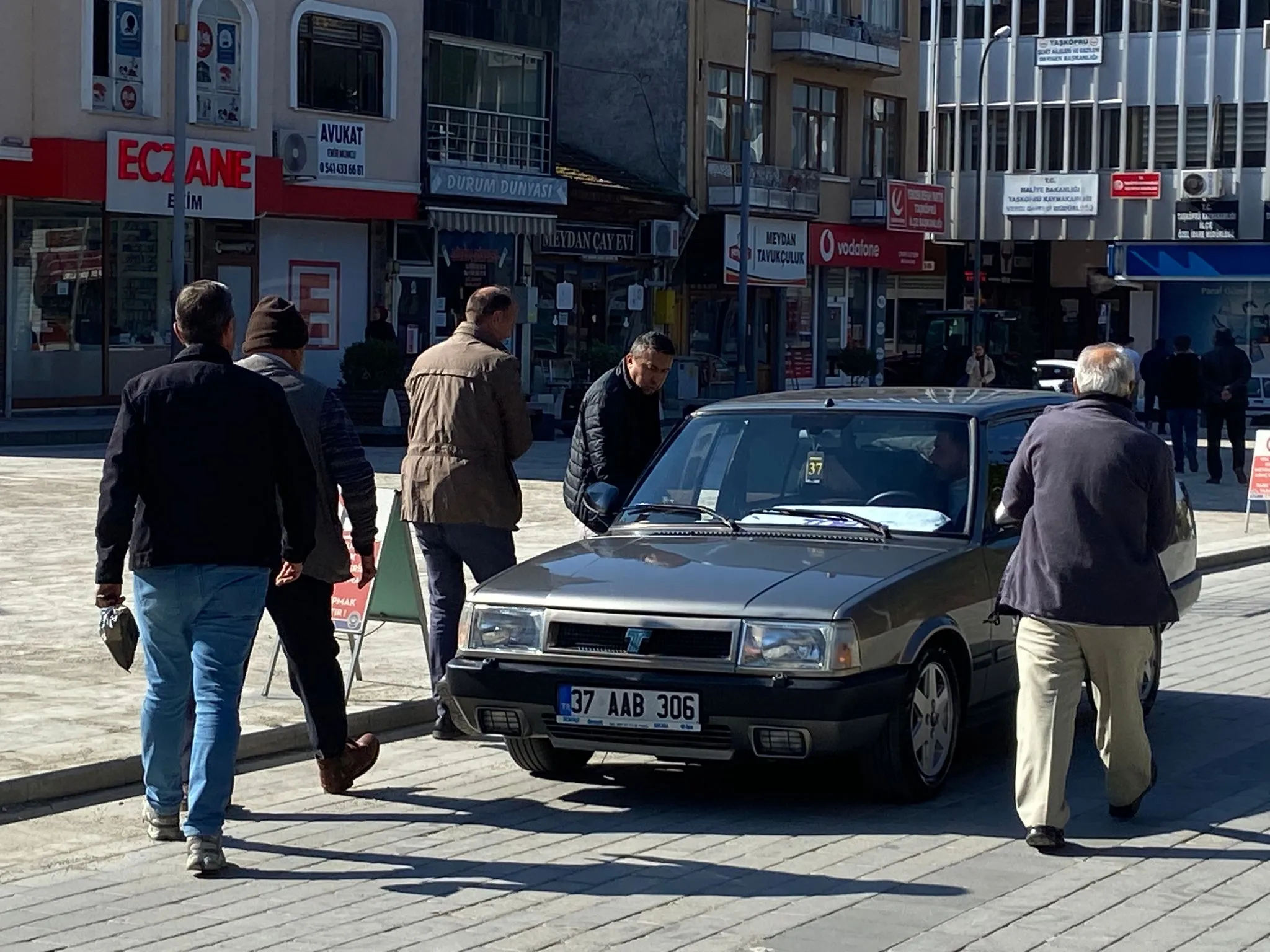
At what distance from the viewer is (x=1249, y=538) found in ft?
61.5

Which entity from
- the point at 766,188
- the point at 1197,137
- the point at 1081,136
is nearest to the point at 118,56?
the point at 766,188

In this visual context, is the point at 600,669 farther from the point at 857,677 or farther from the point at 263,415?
the point at 263,415

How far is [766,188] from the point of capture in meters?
45.7

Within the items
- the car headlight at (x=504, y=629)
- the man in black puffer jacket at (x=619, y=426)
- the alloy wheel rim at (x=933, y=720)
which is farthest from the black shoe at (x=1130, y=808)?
the man in black puffer jacket at (x=619, y=426)

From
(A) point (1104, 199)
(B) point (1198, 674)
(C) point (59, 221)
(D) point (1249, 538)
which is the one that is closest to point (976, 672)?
(B) point (1198, 674)

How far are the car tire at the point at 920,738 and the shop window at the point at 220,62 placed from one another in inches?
1036

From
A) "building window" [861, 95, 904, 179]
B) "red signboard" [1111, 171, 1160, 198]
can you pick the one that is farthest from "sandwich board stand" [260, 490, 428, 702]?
"red signboard" [1111, 171, 1160, 198]

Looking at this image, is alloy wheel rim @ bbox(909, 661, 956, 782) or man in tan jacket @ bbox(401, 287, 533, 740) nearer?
alloy wheel rim @ bbox(909, 661, 956, 782)

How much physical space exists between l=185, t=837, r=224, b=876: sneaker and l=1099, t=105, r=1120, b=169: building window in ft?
175

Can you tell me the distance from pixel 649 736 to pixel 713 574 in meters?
0.66

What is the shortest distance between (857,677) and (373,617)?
324 cm

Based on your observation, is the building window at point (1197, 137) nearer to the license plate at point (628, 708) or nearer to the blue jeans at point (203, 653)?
the license plate at point (628, 708)

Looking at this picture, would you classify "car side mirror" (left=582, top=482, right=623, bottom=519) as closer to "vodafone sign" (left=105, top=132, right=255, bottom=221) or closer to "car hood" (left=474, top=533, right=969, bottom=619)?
"car hood" (left=474, top=533, right=969, bottom=619)

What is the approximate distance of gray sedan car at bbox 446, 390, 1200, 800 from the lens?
7.20 metres
